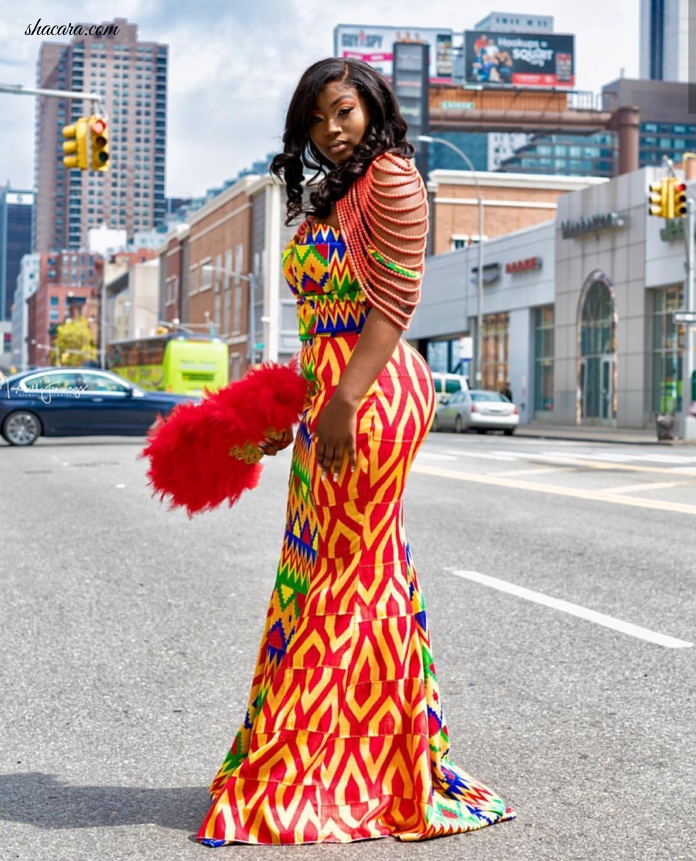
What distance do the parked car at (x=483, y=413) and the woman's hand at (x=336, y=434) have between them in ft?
111

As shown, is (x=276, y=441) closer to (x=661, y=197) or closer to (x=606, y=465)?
(x=606, y=465)

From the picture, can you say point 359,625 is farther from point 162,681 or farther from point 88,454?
point 88,454

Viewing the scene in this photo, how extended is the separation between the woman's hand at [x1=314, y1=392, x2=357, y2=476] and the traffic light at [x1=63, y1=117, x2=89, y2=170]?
1788cm

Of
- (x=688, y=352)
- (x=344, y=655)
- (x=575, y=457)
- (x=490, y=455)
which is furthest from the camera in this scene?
(x=688, y=352)

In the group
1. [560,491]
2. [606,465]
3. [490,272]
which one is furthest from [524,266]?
[560,491]

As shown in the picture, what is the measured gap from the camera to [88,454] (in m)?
21.3

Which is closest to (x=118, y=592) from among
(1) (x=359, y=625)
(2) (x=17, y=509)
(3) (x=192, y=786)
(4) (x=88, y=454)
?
(3) (x=192, y=786)

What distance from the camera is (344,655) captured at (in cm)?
309

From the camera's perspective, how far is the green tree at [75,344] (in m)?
147

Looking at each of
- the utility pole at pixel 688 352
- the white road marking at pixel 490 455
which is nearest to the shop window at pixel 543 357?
the utility pole at pixel 688 352

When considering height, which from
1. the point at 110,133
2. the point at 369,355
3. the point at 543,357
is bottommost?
the point at 369,355

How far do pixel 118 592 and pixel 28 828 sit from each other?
4.12 m

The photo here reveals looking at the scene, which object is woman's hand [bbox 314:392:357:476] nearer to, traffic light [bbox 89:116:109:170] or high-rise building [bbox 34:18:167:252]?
high-rise building [bbox 34:18:167:252]

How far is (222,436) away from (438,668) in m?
2.39
